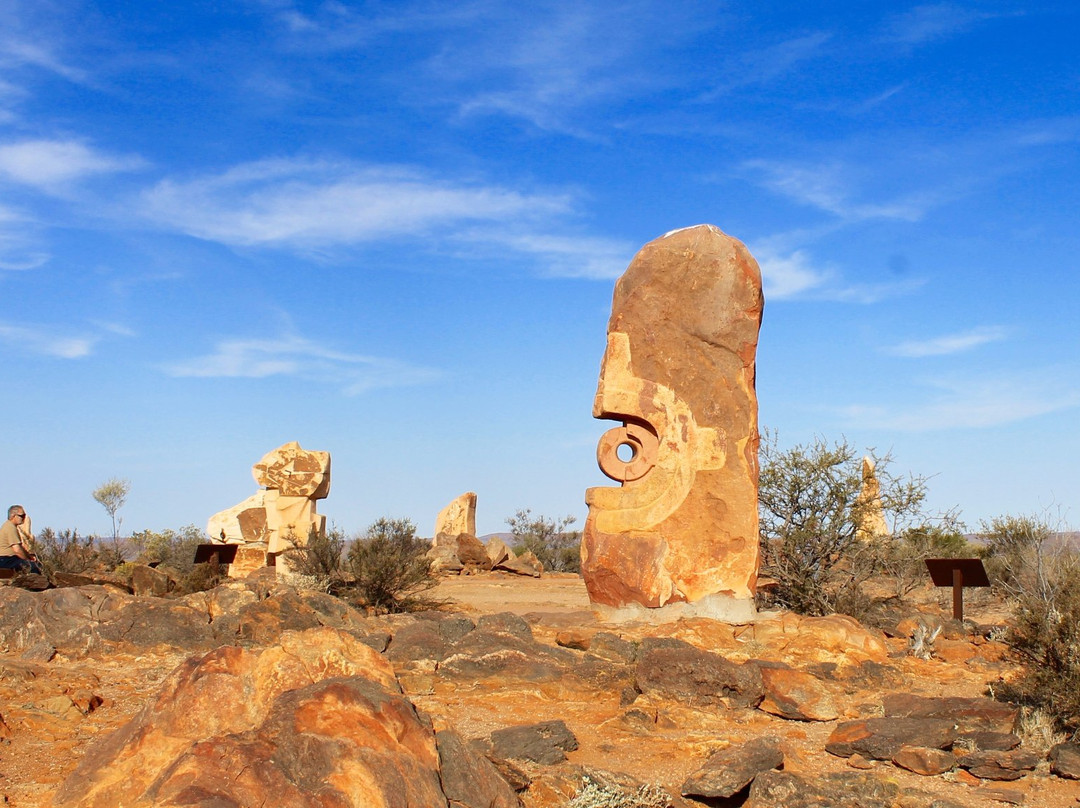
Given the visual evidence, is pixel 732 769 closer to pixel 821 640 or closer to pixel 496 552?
pixel 821 640

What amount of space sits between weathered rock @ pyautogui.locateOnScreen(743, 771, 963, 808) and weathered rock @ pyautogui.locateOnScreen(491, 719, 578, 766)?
43.7 inches

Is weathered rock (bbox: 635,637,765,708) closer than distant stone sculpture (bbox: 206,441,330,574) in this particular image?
Yes

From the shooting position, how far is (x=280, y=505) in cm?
1677

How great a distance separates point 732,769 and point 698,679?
209 centimetres

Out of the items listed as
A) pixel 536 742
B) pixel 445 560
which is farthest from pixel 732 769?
pixel 445 560

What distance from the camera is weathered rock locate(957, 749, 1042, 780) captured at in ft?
17.9

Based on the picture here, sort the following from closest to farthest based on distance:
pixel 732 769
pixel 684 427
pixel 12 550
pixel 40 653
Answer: pixel 732 769, pixel 40 653, pixel 684 427, pixel 12 550

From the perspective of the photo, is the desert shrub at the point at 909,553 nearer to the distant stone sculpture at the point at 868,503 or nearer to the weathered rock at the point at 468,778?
the distant stone sculpture at the point at 868,503

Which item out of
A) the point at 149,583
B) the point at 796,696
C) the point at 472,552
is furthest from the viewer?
the point at 472,552

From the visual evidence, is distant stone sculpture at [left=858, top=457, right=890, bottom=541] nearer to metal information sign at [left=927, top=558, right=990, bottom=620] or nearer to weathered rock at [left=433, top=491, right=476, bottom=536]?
metal information sign at [left=927, top=558, right=990, bottom=620]

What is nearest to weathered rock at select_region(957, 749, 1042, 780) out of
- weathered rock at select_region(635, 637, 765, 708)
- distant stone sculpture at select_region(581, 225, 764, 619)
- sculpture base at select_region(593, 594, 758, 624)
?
weathered rock at select_region(635, 637, 765, 708)

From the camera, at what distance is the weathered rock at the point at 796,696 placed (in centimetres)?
679

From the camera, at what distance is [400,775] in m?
3.54

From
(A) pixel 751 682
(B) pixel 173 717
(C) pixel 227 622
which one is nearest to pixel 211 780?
(B) pixel 173 717
